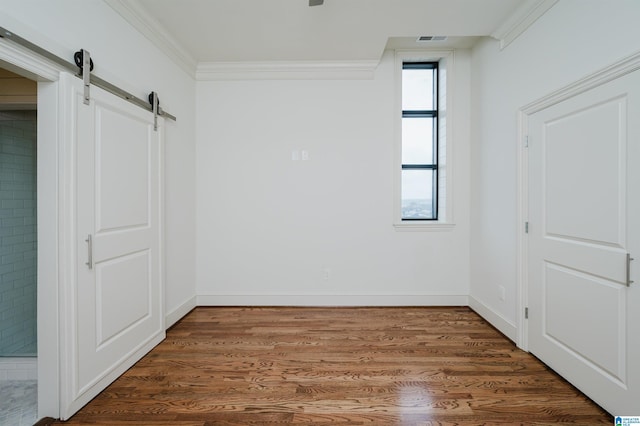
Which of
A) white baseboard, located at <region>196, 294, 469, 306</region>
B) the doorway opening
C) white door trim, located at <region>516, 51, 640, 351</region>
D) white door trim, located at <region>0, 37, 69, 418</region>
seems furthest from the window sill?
the doorway opening

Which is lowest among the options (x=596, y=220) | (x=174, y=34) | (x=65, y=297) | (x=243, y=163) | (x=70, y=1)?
(x=65, y=297)

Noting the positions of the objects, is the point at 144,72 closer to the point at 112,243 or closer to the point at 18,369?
the point at 112,243

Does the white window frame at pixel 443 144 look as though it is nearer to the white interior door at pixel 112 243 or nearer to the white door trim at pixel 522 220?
the white door trim at pixel 522 220

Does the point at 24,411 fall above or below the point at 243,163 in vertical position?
below

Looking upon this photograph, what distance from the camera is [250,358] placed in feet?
7.45

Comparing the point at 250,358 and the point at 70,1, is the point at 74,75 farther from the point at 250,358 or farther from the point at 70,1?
the point at 250,358

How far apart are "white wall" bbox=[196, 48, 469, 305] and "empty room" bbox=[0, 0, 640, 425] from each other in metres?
0.03

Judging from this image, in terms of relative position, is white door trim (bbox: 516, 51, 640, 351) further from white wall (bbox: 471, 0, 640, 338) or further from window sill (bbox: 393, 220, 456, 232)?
window sill (bbox: 393, 220, 456, 232)

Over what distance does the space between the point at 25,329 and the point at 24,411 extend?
1.30 meters

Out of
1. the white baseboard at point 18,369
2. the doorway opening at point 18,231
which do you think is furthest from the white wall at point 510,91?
the doorway opening at point 18,231

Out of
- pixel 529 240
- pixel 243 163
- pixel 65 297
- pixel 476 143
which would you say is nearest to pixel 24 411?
pixel 65 297

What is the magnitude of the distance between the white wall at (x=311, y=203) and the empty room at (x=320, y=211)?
0.03 metres

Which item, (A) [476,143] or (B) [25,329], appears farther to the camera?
(A) [476,143]

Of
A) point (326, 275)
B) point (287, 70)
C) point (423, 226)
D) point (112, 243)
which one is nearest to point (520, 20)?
point (423, 226)
